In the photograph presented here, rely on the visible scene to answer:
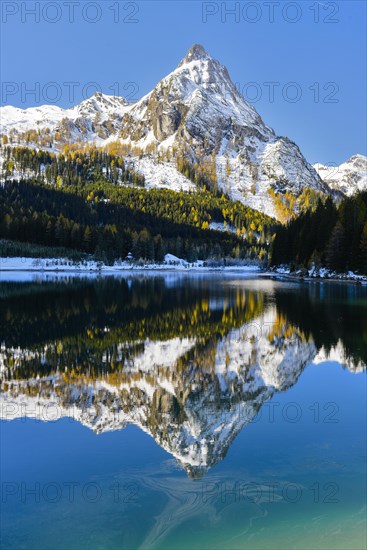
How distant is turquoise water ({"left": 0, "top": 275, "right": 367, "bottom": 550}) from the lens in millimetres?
6953

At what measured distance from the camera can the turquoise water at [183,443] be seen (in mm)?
6953

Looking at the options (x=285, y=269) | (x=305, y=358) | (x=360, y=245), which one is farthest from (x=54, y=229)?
(x=305, y=358)

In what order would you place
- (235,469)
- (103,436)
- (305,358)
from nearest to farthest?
(235,469)
(103,436)
(305,358)

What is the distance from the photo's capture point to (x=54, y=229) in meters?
154

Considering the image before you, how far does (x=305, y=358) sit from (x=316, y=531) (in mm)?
11759

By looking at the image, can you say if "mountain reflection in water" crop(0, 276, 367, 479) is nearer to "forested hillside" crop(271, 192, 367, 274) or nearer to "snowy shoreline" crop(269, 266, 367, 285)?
"snowy shoreline" crop(269, 266, 367, 285)

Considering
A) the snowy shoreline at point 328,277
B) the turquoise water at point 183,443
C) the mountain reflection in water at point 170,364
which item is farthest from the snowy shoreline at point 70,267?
the turquoise water at point 183,443

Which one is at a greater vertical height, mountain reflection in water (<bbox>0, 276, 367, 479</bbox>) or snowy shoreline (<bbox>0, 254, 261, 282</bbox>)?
snowy shoreline (<bbox>0, 254, 261, 282</bbox>)

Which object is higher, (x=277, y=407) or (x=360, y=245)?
(x=360, y=245)

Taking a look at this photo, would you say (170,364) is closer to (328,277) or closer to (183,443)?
(183,443)

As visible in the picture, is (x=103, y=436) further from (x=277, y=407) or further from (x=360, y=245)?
(x=360, y=245)

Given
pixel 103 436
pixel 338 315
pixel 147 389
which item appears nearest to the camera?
pixel 103 436

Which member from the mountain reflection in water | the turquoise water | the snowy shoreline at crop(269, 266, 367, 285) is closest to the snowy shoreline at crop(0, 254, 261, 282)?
the snowy shoreline at crop(269, 266, 367, 285)

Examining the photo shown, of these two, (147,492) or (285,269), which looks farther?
(285,269)
